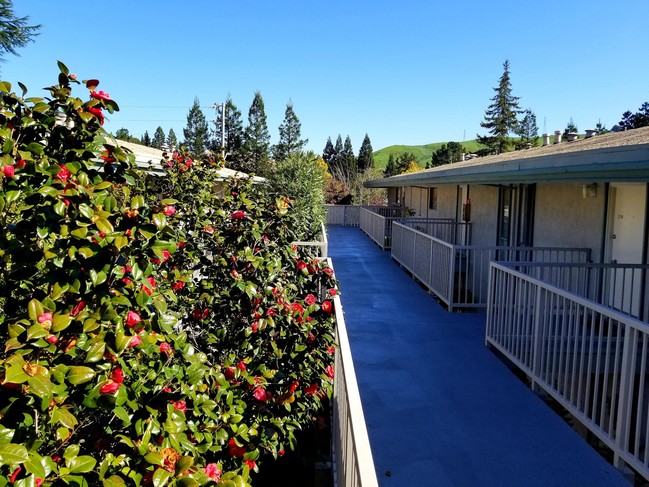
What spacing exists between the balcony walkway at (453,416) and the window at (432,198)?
9.04m

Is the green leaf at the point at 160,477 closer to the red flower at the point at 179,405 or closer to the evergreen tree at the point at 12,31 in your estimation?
the red flower at the point at 179,405

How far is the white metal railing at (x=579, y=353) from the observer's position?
3643mm

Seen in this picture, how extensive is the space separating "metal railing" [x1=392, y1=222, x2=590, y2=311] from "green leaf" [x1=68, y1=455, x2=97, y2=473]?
254 inches

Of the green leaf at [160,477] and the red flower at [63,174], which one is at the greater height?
the red flower at [63,174]

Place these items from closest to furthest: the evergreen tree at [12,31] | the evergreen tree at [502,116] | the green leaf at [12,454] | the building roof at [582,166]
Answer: the green leaf at [12,454]
the building roof at [582,166]
the evergreen tree at [12,31]
the evergreen tree at [502,116]

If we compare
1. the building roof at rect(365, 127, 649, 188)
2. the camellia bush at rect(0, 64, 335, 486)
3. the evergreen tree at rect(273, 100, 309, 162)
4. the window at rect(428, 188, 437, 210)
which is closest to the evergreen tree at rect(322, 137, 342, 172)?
the evergreen tree at rect(273, 100, 309, 162)

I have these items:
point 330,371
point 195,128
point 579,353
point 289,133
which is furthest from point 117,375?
point 195,128

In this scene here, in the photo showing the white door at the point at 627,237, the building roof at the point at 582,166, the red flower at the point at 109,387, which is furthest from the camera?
the white door at the point at 627,237

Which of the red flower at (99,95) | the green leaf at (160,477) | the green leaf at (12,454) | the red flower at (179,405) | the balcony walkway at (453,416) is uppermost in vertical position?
the red flower at (99,95)

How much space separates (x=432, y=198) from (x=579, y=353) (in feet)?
38.8

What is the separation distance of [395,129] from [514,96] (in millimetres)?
12985

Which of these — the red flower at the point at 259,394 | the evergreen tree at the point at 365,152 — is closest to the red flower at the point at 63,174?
the red flower at the point at 259,394

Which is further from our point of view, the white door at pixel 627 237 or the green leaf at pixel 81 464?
the white door at pixel 627 237

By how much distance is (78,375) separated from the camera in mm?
1484
